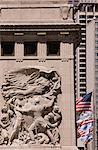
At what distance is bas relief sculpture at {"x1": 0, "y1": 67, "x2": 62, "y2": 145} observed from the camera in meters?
30.0

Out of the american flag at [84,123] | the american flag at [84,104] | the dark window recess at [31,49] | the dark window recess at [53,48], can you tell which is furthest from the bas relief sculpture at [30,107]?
the american flag at [84,123]

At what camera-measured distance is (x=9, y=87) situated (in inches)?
1201

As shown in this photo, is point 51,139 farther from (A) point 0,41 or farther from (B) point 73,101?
(A) point 0,41

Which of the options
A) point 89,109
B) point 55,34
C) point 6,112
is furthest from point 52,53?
point 89,109

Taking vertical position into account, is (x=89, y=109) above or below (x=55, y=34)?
below

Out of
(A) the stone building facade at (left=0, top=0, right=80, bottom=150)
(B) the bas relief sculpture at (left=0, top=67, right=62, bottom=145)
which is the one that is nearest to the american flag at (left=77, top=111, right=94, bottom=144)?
(A) the stone building facade at (left=0, top=0, right=80, bottom=150)

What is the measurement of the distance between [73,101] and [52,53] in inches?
95.4

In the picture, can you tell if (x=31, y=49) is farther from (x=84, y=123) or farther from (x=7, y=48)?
(x=84, y=123)

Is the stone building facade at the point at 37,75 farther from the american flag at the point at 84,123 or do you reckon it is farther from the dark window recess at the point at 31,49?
the american flag at the point at 84,123

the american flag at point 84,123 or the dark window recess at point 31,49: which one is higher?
the dark window recess at point 31,49

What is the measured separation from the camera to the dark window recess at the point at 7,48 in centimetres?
3114

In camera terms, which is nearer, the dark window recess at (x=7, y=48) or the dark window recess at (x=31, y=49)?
the dark window recess at (x=31, y=49)

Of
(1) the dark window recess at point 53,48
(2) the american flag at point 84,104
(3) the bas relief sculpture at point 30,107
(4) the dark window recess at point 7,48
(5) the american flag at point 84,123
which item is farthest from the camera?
(5) the american flag at point 84,123

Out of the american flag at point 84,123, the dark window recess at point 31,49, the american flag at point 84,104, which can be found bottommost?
the american flag at point 84,123
